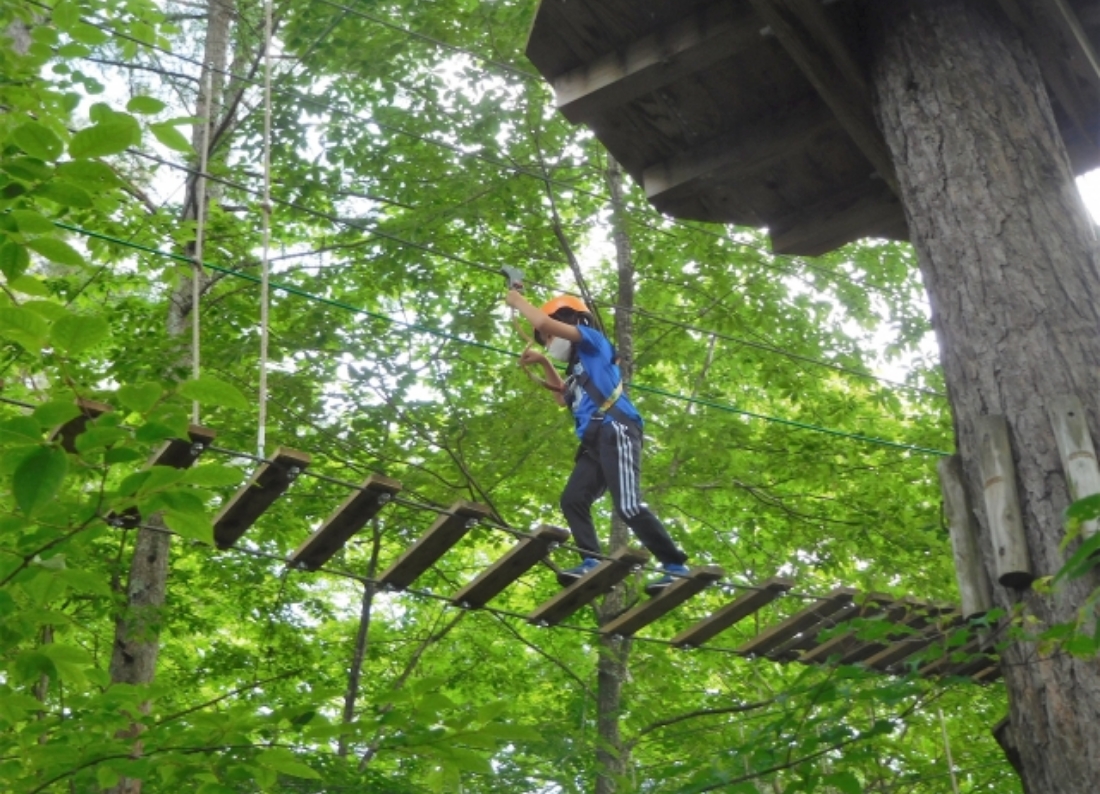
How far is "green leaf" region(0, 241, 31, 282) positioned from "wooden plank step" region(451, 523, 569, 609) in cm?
245

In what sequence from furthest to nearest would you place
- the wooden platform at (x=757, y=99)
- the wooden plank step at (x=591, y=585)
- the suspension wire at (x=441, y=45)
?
1. the suspension wire at (x=441, y=45)
2. the wooden plank step at (x=591, y=585)
3. the wooden platform at (x=757, y=99)

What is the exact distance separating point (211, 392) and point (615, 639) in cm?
612

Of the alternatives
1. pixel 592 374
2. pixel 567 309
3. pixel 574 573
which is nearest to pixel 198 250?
pixel 567 309

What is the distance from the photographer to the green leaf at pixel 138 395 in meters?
2.06

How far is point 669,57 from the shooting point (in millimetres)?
3984

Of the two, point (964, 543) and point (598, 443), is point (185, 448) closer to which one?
point (598, 443)

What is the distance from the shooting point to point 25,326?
6.63 feet

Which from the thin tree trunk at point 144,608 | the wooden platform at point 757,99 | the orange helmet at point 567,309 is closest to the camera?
the wooden platform at point 757,99

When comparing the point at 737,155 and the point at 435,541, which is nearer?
the point at 737,155

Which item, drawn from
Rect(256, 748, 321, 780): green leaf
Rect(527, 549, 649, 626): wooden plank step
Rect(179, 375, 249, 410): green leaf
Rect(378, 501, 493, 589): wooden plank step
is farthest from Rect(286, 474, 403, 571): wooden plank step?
Rect(179, 375, 249, 410): green leaf

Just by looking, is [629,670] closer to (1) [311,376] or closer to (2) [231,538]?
(1) [311,376]

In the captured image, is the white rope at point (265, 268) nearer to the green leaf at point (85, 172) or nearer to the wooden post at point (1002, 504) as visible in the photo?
the green leaf at point (85, 172)

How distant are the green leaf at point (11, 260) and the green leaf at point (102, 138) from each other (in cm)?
19

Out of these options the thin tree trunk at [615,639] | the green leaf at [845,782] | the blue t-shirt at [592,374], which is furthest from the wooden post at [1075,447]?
the thin tree trunk at [615,639]
